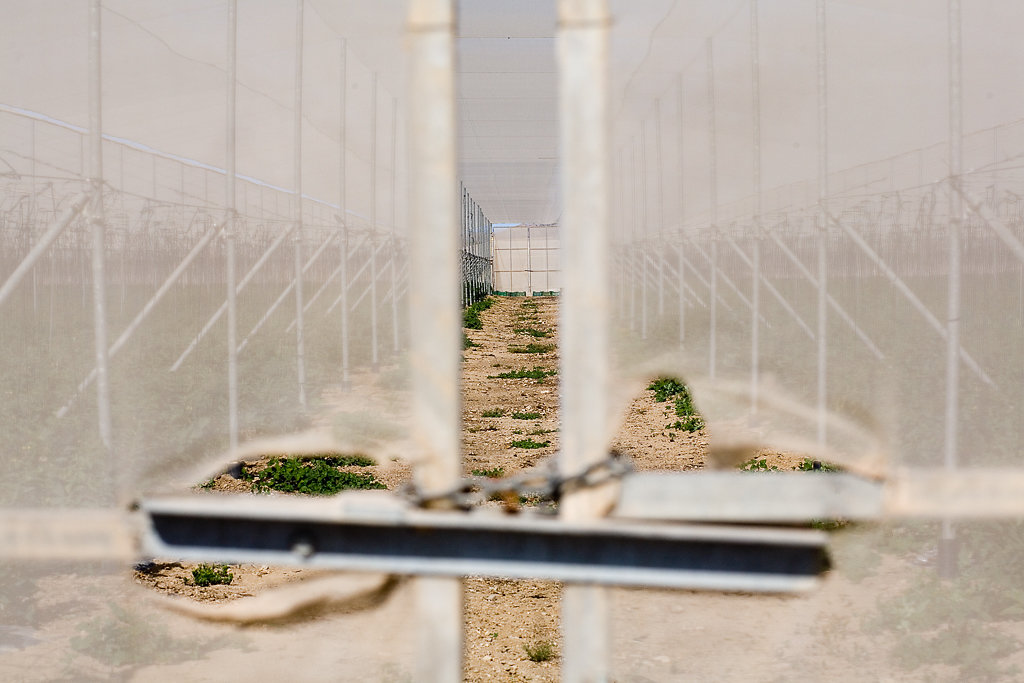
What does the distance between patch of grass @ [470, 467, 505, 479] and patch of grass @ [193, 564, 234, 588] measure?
7.22 feet

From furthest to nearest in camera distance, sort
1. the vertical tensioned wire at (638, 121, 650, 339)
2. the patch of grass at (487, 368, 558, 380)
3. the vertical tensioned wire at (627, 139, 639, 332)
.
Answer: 1. the vertical tensioned wire at (627, 139, 639, 332)
2. the vertical tensioned wire at (638, 121, 650, 339)
3. the patch of grass at (487, 368, 558, 380)

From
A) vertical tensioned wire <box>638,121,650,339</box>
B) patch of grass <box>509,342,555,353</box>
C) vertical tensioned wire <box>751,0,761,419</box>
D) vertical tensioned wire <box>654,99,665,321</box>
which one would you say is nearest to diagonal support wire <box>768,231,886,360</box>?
vertical tensioned wire <box>751,0,761,419</box>

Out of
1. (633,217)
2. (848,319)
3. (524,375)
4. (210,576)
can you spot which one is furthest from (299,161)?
(633,217)

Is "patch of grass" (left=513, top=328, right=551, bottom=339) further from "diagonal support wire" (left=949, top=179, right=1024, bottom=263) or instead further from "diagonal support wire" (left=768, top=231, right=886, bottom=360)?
"diagonal support wire" (left=949, top=179, right=1024, bottom=263)

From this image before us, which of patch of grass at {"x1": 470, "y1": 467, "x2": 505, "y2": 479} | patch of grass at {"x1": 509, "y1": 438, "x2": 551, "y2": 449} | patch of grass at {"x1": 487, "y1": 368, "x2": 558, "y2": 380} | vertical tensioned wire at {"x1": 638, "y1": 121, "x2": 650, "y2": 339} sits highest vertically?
vertical tensioned wire at {"x1": 638, "y1": 121, "x2": 650, "y2": 339}

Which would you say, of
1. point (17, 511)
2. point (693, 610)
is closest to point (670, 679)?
point (693, 610)

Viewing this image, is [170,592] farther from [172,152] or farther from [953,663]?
[172,152]

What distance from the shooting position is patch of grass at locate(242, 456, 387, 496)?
569 cm

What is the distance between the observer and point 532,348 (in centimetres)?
1477

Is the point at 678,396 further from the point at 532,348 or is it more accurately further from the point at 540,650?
the point at 540,650

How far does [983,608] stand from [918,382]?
279 cm

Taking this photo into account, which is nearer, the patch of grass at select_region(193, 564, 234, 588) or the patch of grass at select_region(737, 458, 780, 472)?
the patch of grass at select_region(193, 564, 234, 588)

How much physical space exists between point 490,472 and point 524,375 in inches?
203

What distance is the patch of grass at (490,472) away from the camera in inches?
238
